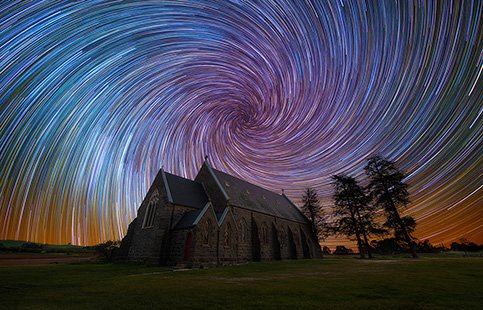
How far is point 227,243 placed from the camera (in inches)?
905

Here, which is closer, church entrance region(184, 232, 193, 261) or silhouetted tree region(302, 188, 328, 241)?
church entrance region(184, 232, 193, 261)

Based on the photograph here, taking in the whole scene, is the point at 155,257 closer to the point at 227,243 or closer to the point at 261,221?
the point at 227,243

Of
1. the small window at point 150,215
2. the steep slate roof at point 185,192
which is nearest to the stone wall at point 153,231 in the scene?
the small window at point 150,215

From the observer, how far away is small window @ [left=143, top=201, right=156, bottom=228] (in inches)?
931

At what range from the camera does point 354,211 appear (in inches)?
1382

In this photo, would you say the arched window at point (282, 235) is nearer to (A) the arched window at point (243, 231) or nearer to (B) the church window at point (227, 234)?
(A) the arched window at point (243, 231)

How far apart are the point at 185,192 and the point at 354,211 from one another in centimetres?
2869

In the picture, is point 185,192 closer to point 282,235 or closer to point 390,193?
point 282,235

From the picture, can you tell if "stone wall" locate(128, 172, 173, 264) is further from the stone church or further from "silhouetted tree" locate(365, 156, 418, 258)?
"silhouetted tree" locate(365, 156, 418, 258)

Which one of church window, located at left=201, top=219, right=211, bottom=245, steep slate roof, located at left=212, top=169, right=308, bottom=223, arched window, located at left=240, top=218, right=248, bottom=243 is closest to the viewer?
church window, located at left=201, top=219, right=211, bottom=245

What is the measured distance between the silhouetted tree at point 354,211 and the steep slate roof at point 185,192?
24093 millimetres

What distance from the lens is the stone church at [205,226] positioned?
20.4 metres

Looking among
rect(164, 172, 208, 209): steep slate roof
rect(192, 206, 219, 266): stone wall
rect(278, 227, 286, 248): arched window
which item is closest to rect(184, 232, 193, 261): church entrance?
rect(192, 206, 219, 266): stone wall

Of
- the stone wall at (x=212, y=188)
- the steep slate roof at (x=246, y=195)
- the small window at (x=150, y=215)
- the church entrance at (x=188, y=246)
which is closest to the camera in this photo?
the church entrance at (x=188, y=246)
